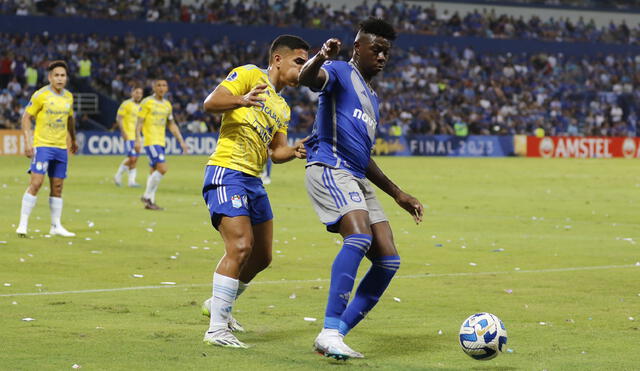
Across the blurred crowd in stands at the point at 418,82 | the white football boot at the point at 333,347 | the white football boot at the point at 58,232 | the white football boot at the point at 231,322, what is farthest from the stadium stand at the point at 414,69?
the white football boot at the point at 333,347

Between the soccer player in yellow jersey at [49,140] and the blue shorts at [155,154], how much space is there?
21.1 ft

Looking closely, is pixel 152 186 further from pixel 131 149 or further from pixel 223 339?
pixel 223 339

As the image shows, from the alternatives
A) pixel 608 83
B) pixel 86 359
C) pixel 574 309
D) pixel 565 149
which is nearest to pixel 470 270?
pixel 574 309

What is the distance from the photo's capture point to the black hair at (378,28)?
754 centimetres

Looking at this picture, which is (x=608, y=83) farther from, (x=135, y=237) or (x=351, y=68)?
(x=351, y=68)

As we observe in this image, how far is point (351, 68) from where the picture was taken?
7605 mm

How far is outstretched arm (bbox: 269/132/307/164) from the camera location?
7707mm

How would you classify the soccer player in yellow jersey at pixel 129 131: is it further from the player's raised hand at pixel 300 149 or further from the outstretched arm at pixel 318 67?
the outstretched arm at pixel 318 67

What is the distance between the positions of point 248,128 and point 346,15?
171 ft

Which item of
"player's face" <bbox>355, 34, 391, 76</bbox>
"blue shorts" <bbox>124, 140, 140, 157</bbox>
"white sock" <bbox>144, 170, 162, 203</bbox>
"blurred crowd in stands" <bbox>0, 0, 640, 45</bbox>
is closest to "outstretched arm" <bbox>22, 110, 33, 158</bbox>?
"white sock" <bbox>144, 170, 162, 203</bbox>

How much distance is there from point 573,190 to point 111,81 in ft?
84.7

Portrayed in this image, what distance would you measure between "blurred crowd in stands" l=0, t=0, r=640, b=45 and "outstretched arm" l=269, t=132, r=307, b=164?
42226 mm

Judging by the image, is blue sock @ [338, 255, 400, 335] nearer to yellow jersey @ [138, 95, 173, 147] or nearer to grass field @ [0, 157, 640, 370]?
grass field @ [0, 157, 640, 370]

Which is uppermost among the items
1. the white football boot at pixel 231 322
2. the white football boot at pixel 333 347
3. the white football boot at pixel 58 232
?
the white football boot at pixel 333 347
